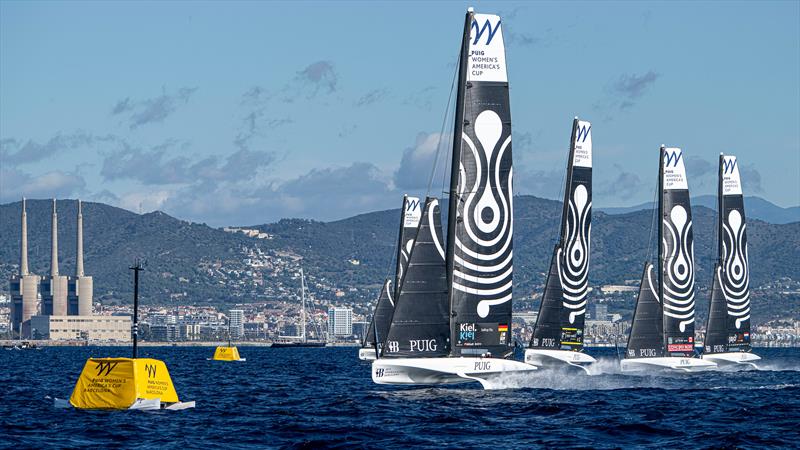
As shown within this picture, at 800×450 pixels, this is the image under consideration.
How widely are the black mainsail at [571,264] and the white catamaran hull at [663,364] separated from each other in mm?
3065

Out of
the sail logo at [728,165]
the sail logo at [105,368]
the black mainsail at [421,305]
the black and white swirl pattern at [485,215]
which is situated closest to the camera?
the sail logo at [105,368]

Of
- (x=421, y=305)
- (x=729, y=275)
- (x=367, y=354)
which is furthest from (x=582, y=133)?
(x=367, y=354)

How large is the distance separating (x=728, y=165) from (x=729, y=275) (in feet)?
23.1

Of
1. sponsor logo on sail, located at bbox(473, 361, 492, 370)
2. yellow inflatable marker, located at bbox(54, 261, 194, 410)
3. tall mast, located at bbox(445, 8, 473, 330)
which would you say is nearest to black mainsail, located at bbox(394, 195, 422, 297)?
tall mast, located at bbox(445, 8, 473, 330)

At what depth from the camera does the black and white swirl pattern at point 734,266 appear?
9119cm

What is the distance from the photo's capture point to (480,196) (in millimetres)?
55344

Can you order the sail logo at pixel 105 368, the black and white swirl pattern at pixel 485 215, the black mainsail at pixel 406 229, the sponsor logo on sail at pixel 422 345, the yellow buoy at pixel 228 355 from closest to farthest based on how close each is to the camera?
the sail logo at pixel 105 368
the sponsor logo on sail at pixel 422 345
the black and white swirl pattern at pixel 485 215
the black mainsail at pixel 406 229
the yellow buoy at pixel 228 355

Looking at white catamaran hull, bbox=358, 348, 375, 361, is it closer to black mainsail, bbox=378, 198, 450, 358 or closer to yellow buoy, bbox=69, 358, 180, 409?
black mainsail, bbox=378, 198, 450, 358

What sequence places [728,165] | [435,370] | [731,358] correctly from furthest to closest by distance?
1. [728,165]
2. [731,358]
3. [435,370]

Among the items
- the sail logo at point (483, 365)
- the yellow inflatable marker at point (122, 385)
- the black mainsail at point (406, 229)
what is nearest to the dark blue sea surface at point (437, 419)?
the yellow inflatable marker at point (122, 385)

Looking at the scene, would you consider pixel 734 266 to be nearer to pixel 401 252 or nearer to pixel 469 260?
pixel 401 252

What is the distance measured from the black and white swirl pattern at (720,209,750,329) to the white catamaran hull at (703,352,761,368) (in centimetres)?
211

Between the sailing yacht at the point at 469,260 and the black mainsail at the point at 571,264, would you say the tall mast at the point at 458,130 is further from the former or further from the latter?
the black mainsail at the point at 571,264

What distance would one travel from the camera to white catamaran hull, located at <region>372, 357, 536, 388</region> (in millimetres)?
51938
